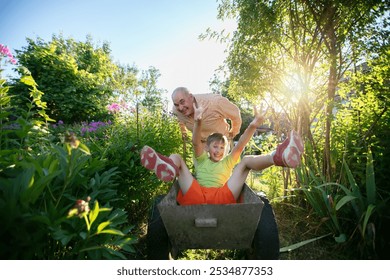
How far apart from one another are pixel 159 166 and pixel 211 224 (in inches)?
21.0

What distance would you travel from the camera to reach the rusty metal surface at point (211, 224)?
54.4 inches

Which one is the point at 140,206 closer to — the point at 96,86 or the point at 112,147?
the point at 112,147

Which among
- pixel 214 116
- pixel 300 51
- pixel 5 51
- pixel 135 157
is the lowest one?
pixel 135 157

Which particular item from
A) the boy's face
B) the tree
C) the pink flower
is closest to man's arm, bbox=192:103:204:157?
the boy's face

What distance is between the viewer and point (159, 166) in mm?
1681

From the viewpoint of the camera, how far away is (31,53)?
25.4 ft

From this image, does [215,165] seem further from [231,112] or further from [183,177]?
[231,112]

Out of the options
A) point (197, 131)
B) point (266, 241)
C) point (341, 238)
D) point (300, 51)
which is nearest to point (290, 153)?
point (266, 241)

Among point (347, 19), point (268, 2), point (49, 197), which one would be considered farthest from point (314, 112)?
point (49, 197)

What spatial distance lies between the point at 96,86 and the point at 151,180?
7.57 m

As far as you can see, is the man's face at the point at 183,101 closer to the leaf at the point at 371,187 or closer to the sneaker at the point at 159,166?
the sneaker at the point at 159,166

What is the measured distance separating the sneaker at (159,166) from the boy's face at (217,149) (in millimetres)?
565

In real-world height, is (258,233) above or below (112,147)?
below

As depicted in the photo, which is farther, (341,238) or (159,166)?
(341,238)
